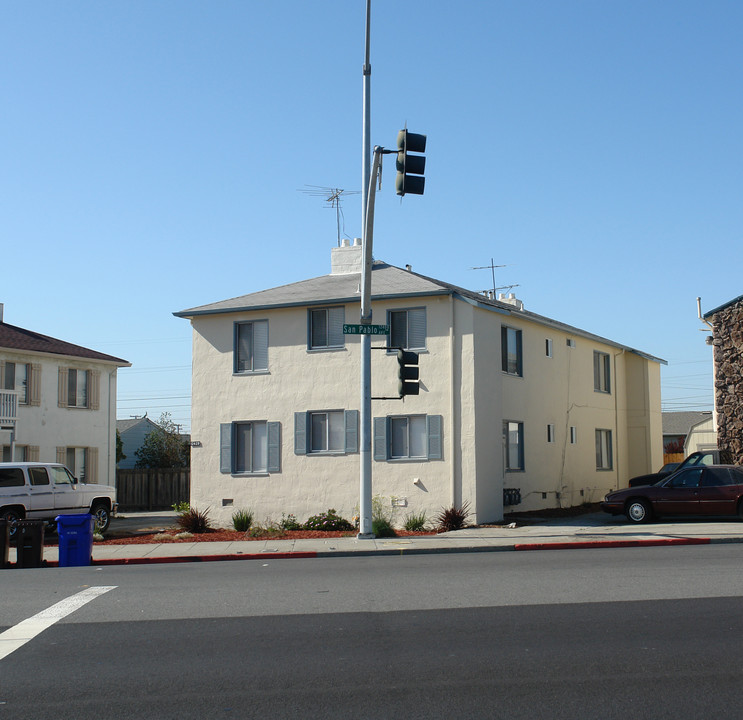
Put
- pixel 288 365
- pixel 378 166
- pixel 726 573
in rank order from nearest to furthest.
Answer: pixel 726 573 < pixel 378 166 < pixel 288 365

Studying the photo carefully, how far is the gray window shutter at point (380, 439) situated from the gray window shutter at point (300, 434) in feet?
6.67

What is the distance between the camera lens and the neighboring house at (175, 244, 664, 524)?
23.1 metres

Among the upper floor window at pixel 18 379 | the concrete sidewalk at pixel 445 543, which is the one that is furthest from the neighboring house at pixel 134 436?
the concrete sidewalk at pixel 445 543

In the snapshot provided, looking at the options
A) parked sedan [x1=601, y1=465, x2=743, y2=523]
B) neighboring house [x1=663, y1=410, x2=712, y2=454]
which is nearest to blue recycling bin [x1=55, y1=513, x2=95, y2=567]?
parked sedan [x1=601, y1=465, x2=743, y2=523]

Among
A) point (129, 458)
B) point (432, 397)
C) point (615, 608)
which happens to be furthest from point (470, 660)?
point (129, 458)

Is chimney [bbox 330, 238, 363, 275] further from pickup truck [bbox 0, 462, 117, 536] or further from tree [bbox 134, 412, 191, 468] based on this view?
tree [bbox 134, 412, 191, 468]

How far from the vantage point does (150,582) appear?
13023mm

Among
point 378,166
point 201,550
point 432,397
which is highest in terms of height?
point 378,166

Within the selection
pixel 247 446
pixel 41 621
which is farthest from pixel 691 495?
pixel 41 621

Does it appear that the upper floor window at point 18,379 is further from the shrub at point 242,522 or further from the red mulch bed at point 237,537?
the shrub at point 242,522

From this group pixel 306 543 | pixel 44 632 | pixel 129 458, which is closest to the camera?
pixel 44 632

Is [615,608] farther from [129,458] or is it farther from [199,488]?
[129,458]

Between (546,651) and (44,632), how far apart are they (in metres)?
4.93

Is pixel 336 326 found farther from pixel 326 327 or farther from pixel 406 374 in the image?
pixel 406 374
